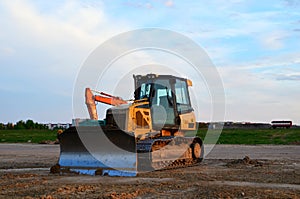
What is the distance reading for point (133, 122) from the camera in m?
15.3

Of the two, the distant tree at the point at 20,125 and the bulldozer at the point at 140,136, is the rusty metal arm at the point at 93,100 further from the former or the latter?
the distant tree at the point at 20,125

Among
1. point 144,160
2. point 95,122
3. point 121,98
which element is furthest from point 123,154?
point 121,98

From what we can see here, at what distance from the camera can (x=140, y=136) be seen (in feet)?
50.4

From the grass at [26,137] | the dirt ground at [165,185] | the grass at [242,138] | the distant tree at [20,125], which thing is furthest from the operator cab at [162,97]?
the distant tree at [20,125]

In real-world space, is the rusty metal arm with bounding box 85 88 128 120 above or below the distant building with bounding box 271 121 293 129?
below

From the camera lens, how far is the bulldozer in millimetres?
14258

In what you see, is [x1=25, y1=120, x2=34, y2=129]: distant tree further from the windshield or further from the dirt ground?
the dirt ground

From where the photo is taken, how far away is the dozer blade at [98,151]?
13.9 m

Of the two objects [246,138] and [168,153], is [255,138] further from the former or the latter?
[168,153]

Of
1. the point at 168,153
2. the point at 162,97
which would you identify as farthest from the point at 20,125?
the point at 168,153

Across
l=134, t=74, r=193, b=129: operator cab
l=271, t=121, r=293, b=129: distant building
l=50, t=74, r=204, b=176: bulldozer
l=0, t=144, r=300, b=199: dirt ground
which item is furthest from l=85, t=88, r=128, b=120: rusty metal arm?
l=271, t=121, r=293, b=129: distant building

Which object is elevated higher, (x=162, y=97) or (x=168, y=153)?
(x=162, y=97)

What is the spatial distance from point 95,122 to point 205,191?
6.89 meters

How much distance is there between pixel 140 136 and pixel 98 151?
1.54m
